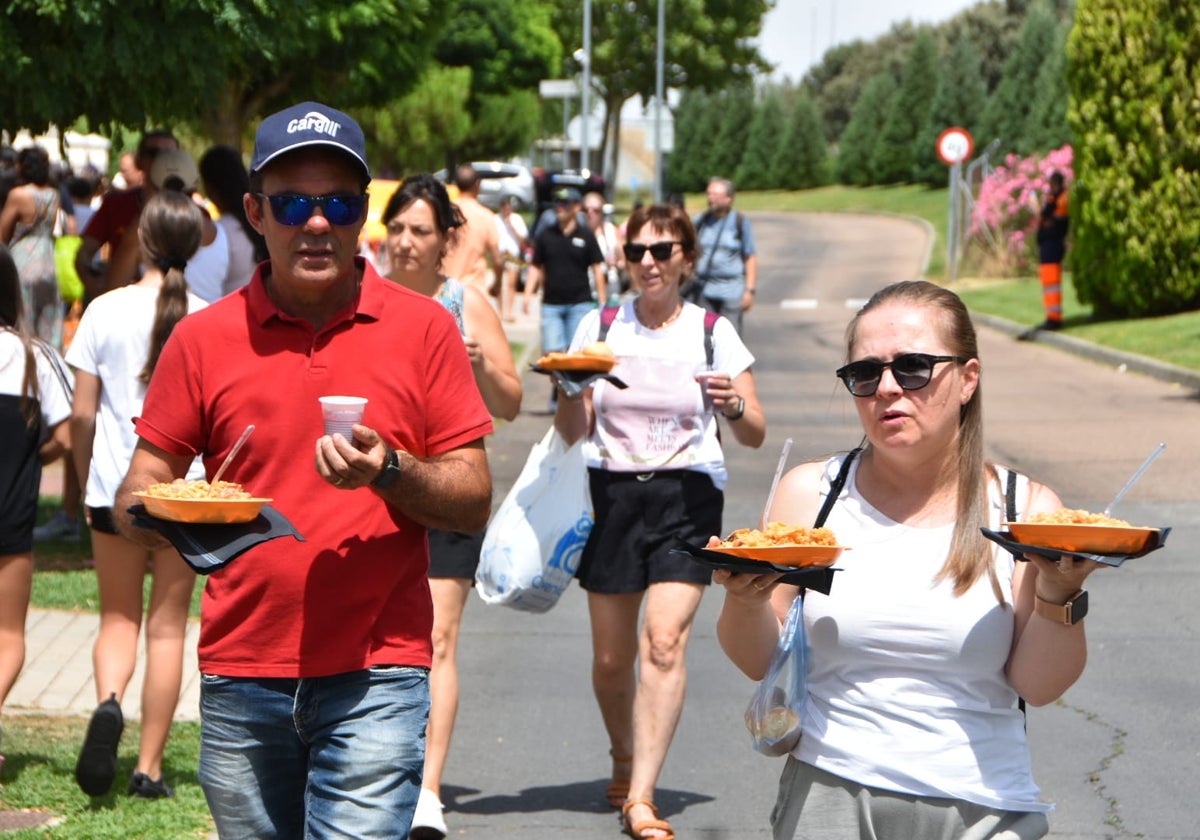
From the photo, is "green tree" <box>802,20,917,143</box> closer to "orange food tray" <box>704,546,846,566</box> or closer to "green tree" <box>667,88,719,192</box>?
"green tree" <box>667,88,719,192</box>

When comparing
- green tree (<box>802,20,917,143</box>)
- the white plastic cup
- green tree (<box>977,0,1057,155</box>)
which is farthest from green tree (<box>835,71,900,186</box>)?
the white plastic cup

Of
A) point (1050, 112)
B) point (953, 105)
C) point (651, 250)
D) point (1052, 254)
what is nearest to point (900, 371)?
point (651, 250)

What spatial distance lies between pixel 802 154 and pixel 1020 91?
17.2m

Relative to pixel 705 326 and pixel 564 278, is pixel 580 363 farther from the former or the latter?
pixel 564 278

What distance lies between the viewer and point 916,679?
10.7 feet

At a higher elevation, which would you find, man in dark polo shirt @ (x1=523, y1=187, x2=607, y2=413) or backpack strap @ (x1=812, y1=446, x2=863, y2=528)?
backpack strap @ (x1=812, y1=446, x2=863, y2=528)

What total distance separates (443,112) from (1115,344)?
33.8 m

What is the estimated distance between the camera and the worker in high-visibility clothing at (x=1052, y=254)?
A: 2405cm

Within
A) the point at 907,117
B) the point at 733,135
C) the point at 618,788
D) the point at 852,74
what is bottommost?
the point at 618,788

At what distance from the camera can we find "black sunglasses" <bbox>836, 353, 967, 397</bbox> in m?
3.32

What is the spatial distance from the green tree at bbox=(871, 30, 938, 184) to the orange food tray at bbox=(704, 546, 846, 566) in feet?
220

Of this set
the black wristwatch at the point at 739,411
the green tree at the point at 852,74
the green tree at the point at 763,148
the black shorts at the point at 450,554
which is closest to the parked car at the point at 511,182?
the green tree at the point at 763,148

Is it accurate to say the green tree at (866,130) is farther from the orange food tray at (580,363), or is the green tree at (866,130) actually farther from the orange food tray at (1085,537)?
the orange food tray at (1085,537)

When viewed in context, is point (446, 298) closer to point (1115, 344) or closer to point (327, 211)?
point (327, 211)
